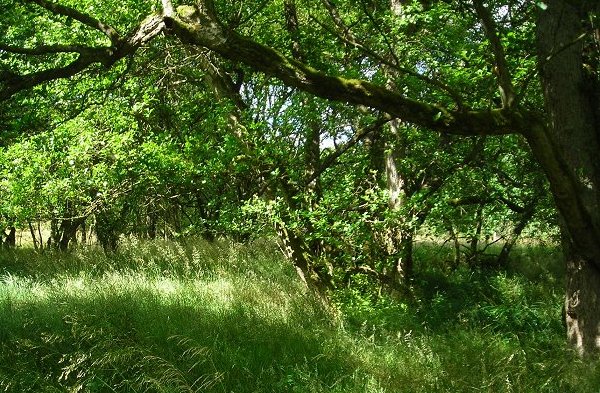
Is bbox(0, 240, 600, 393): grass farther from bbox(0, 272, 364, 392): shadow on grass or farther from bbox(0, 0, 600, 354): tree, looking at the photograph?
bbox(0, 0, 600, 354): tree

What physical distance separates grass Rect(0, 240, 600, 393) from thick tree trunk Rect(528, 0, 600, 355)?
17.6 inches

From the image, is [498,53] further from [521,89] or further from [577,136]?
[577,136]

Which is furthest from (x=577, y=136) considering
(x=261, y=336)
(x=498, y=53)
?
(x=261, y=336)

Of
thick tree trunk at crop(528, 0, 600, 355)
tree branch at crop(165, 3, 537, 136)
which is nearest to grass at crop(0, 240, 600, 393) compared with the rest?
thick tree trunk at crop(528, 0, 600, 355)

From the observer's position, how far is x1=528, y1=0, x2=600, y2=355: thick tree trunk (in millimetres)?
4617

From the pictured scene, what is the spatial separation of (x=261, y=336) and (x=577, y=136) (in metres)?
3.53

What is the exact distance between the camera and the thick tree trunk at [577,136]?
182 inches

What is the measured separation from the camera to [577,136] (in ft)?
15.4

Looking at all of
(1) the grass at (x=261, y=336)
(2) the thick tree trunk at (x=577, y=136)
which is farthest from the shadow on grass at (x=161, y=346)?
(2) the thick tree trunk at (x=577, y=136)

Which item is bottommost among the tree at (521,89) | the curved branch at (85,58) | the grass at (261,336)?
the grass at (261,336)

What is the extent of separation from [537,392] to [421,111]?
2.27 metres

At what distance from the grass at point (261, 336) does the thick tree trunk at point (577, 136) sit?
45 cm

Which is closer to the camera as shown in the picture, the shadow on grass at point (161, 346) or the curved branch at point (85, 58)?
the curved branch at point (85, 58)

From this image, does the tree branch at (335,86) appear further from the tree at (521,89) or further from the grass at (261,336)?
the grass at (261,336)
